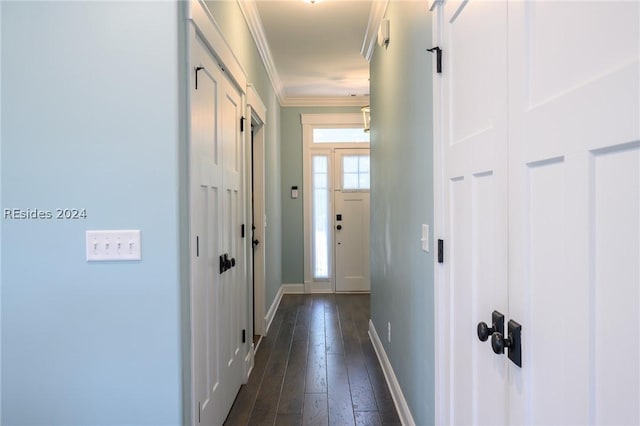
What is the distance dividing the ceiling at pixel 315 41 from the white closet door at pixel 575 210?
2.18 m

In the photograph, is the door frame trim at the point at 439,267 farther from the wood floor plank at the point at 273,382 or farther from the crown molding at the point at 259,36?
the crown molding at the point at 259,36

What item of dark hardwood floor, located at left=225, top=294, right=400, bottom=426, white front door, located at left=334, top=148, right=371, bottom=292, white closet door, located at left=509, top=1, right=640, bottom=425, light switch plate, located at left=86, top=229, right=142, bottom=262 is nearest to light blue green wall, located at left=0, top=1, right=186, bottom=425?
light switch plate, located at left=86, top=229, right=142, bottom=262

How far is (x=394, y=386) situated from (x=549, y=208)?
6.58ft

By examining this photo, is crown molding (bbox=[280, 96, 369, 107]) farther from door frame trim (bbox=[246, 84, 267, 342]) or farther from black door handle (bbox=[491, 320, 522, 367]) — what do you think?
black door handle (bbox=[491, 320, 522, 367])

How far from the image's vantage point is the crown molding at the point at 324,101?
17.8 feet

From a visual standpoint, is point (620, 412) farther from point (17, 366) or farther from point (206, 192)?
point (17, 366)

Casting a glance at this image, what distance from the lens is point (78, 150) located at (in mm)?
1468

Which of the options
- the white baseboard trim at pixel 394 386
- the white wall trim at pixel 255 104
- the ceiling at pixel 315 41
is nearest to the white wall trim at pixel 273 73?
the ceiling at pixel 315 41

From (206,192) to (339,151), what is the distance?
3.79 meters

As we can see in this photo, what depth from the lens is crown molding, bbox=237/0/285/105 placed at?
281cm

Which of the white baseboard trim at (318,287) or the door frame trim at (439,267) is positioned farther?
the white baseboard trim at (318,287)

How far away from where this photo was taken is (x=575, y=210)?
0.68 meters

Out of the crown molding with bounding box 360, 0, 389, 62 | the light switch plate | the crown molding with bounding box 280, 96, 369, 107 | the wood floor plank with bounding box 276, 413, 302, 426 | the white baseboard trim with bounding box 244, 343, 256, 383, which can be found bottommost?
the wood floor plank with bounding box 276, 413, 302, 426

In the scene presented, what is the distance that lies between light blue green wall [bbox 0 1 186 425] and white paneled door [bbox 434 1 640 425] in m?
1.10
